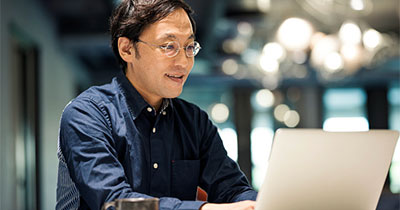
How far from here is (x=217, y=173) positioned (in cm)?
198

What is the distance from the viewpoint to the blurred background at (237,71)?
5.46 meters

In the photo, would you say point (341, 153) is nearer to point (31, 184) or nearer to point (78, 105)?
point (78, 105)

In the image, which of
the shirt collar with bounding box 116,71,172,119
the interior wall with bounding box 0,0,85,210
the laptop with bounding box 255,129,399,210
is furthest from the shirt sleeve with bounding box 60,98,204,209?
the interior wall with bounding box 0,0,85,210

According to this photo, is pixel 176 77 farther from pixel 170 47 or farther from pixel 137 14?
pixel 137 14

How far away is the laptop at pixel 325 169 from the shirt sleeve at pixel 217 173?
1.51ft

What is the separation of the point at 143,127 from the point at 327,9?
4.39 m

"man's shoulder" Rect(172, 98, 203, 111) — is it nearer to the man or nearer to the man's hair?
the man

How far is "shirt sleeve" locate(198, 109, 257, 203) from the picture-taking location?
1.95 meters

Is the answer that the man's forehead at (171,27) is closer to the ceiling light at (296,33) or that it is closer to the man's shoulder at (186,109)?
the man's shoulder at (186,109)

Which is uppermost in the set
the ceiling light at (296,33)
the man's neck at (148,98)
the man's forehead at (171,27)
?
the ceiling light at (296,33)

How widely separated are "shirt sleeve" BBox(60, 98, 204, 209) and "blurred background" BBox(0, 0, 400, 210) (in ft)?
8.06

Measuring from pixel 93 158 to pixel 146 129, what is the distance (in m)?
0.30

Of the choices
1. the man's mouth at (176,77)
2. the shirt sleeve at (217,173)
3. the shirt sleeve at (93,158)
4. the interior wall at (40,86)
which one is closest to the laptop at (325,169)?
the shirt sleeve at (93,158)

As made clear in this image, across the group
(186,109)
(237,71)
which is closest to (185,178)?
(186,109)
